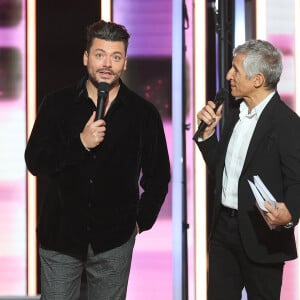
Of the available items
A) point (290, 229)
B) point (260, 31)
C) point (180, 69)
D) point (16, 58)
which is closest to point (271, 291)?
point (290, 229)

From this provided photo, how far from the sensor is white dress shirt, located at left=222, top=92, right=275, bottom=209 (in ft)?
7.15

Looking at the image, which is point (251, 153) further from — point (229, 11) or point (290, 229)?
point (229, 11)

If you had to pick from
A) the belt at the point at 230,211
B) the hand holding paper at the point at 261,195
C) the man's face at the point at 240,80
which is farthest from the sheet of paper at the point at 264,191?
the man's face at the point at 240,80

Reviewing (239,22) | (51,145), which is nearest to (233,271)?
(51,145)

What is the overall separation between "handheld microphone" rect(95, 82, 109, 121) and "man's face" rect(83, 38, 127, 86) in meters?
0.08

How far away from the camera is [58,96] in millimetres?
2174

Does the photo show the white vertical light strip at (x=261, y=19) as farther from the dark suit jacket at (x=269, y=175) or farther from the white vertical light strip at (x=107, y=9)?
the dark suit jacket at (x=269, y=175)

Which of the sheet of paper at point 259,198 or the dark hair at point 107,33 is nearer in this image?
the sheet of paper at point 259,198

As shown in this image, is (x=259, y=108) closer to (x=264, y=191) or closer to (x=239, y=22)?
(x=264, y=191)

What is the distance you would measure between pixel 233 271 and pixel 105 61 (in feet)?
2.60

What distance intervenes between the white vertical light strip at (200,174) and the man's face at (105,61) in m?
0.85

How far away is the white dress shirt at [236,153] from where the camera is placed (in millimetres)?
2180

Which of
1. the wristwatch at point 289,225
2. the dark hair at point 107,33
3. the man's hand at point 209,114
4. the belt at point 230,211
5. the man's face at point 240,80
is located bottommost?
the wristwatch at point 289,225

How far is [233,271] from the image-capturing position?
2.23m
